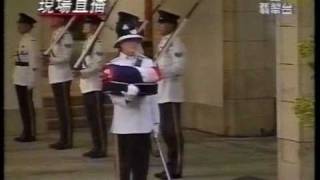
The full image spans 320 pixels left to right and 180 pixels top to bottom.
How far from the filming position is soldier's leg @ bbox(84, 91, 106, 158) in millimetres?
12562

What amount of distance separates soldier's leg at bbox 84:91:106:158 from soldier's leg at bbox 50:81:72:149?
23.0 inches

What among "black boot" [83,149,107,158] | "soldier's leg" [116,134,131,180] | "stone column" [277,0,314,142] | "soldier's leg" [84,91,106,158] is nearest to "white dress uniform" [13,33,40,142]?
"soldier's leg" [84,91,106,158]

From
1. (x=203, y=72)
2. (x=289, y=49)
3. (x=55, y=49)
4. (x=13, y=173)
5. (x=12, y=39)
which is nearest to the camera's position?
(x=289, y=49)

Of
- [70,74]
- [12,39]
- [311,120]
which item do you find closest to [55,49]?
[70,74]

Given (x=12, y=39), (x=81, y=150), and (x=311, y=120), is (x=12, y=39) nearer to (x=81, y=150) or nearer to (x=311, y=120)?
(x=81, y=150)

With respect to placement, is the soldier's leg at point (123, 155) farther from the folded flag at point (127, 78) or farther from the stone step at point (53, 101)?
the stone step at point (53, 101)

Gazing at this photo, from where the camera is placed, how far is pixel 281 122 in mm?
10438

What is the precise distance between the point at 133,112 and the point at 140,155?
0.38 meters

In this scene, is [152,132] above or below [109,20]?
below

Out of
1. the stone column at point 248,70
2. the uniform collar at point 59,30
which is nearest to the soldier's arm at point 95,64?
the uniform collar at point 59,30

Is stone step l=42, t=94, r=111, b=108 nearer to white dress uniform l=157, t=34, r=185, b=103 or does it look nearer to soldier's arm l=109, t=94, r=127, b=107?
white dress uniform l=157, t=34, r=185, b=103

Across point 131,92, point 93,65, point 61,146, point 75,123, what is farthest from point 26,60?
point 131,92

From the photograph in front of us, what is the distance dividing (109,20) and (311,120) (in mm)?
5675

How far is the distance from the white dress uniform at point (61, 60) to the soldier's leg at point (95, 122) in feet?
1.91
